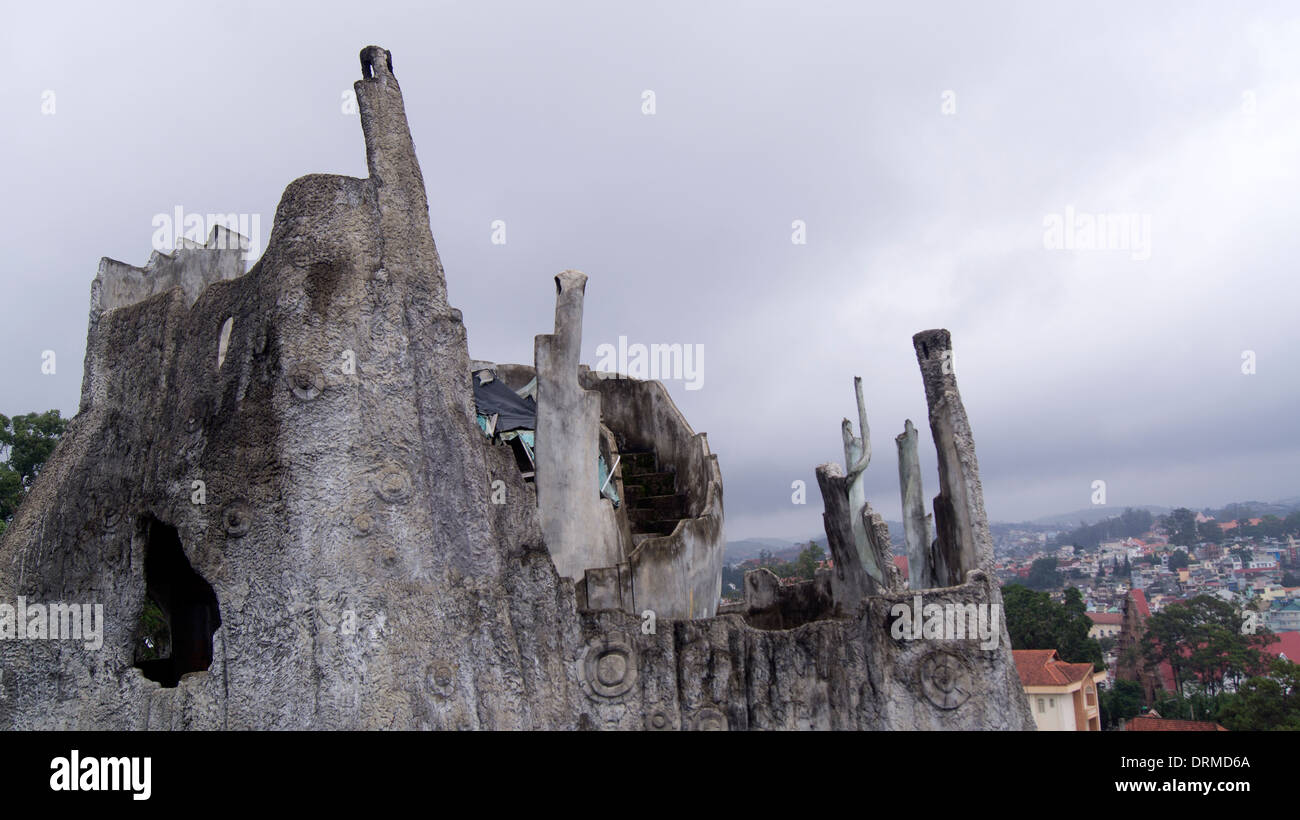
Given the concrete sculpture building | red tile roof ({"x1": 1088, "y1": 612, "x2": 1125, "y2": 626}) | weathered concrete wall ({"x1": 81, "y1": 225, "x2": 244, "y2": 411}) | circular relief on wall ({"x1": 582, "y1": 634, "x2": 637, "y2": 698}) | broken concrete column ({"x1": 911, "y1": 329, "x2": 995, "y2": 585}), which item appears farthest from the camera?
red tile roof ({"x1": 1088, "y1": 612, "x2": 1125, "y2": 626})

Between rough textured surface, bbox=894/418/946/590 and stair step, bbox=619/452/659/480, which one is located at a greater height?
stair step, bbox=619/452/659/480

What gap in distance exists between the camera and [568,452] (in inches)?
347

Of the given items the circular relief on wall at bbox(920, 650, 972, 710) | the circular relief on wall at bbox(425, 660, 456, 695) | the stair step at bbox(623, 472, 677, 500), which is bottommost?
the circular relief on wall at bbox(920, 650, 972, 710)

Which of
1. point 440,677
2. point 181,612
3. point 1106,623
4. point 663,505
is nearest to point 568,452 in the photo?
point 440,677

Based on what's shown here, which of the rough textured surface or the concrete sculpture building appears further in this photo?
the rough textured surface

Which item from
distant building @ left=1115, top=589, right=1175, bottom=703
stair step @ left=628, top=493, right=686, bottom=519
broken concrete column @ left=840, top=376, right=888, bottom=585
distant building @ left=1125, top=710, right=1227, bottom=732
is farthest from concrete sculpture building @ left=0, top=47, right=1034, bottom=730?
distant building @ left=1115, top=589, right=1175, bottom=703

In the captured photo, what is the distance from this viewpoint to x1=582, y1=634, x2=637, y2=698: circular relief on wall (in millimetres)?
7578

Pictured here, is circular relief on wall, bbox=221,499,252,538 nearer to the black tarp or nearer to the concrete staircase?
the black tarp

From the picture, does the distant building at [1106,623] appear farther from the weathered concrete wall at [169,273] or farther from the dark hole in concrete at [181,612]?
the weathered concrete wall at [169,273]

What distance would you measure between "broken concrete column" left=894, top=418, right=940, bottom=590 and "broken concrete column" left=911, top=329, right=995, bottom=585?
36cm

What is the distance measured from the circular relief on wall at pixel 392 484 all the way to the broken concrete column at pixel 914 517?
4978 mm

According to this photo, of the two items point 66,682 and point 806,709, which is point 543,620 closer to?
point 806,709

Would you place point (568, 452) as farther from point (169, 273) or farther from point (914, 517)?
point (169, 273)
